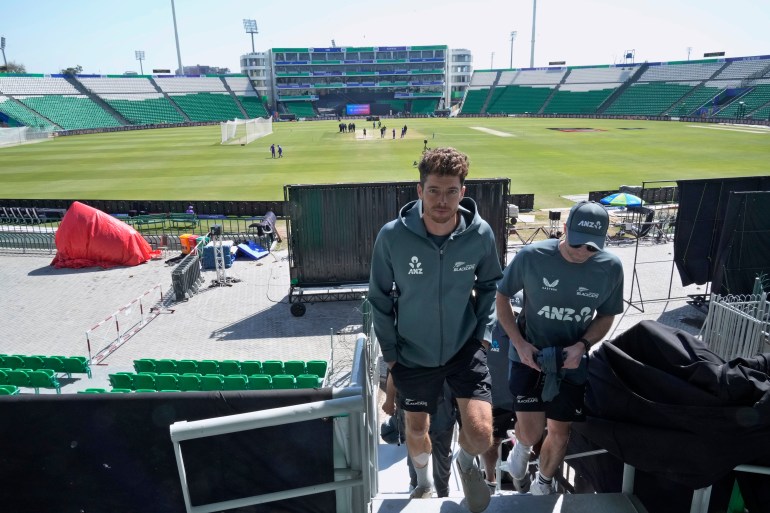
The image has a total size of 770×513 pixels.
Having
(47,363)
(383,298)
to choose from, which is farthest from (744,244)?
(47,363)

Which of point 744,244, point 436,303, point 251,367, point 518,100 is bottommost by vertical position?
point 251,367

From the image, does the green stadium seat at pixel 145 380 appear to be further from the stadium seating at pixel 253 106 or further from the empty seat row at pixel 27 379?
the stadium seating at pixel 253 106

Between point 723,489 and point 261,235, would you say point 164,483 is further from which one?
point 261,235

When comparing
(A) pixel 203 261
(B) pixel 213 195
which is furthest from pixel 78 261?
(B) pixel 213 195

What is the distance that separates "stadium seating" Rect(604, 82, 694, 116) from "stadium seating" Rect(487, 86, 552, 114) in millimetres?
14420

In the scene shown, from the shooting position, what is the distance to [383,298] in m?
3.46

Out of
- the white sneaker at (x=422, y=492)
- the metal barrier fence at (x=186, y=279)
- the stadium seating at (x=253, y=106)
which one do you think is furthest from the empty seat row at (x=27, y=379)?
the stadium seating at (x=253, y=106)

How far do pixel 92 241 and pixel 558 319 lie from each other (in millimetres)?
20914

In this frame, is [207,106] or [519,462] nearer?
[519,462]

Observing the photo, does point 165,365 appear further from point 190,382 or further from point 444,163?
point 444,163

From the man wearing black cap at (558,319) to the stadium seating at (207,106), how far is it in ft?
315

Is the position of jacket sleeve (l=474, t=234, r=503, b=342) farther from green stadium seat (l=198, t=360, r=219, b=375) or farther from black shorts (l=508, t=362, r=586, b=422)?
green stadium seat (l=198, t=360, r=219, b=375)

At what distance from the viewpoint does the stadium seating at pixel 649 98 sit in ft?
268

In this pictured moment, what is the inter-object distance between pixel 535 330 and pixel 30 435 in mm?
3176
